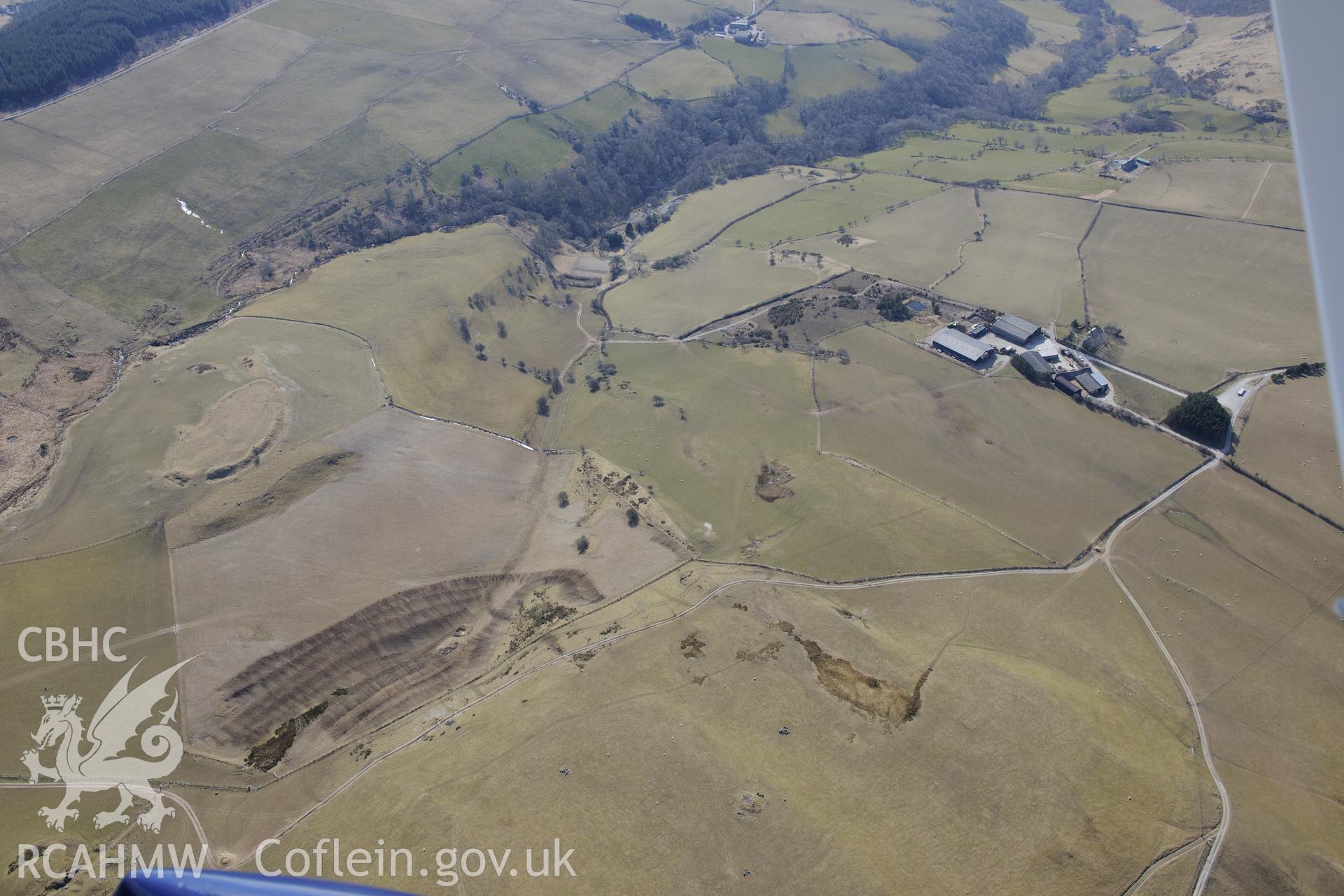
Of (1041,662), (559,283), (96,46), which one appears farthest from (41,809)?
(96,46)

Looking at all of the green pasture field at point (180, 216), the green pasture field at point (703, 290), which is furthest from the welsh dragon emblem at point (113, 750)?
the green pasture field at point (703, 290)

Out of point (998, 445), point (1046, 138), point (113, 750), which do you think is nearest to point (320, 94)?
point (113, 750)

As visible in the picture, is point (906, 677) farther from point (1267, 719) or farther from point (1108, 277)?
point (1108, 277)

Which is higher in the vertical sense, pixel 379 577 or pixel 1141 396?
pixel 379 577

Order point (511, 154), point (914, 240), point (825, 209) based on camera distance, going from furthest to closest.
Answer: point (511, 154) → point (825, 209) → point (914, 240)

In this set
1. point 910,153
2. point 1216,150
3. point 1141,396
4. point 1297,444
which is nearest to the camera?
point 1297,444

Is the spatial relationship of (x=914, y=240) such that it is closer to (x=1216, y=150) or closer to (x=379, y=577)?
(x=1216, y=150)

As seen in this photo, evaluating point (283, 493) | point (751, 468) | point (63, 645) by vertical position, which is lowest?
point (751, 468)
